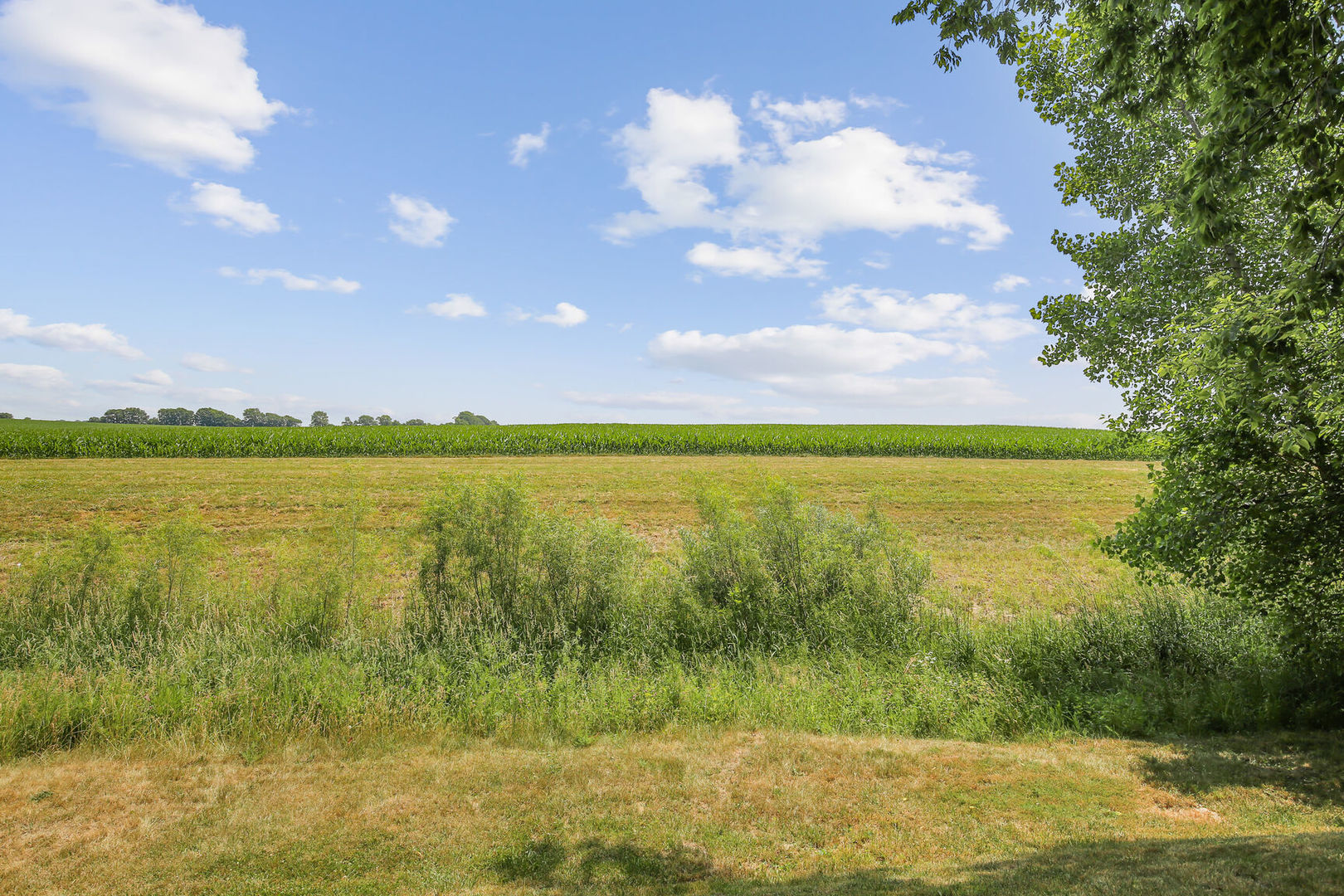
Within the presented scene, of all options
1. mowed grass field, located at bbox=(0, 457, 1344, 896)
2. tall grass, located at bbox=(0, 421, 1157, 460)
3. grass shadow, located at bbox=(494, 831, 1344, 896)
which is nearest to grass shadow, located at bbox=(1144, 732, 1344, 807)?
mowed grass field, located at bbox=(0, 457, 1344, 896)

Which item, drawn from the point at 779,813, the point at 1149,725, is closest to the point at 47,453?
the point at 779,813

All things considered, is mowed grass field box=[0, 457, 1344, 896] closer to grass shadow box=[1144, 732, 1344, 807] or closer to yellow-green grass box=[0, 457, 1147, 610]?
grass shadow box=[1144, 732, 1344, 807]

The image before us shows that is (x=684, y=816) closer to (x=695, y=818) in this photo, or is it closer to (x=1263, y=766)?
(x=695, y=818)

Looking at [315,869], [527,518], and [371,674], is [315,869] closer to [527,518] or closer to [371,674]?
[371,674]

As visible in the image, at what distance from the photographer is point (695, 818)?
5.45 meters

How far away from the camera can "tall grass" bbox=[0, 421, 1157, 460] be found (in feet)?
117

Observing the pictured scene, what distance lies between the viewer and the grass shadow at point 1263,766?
584 centimetres

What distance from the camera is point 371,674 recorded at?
8.45 metres

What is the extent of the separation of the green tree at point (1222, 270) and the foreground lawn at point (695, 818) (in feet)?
7.39

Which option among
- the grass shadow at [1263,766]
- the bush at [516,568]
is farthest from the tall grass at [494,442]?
the grass shadow at [1263,766]

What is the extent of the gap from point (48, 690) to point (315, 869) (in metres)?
5.42

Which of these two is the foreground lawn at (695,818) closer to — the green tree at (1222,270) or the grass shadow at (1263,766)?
the grass shadow at (1263,766)

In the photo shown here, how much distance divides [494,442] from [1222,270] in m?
37.3

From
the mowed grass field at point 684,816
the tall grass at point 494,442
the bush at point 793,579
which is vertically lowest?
the mowed grass field at point 684,816
